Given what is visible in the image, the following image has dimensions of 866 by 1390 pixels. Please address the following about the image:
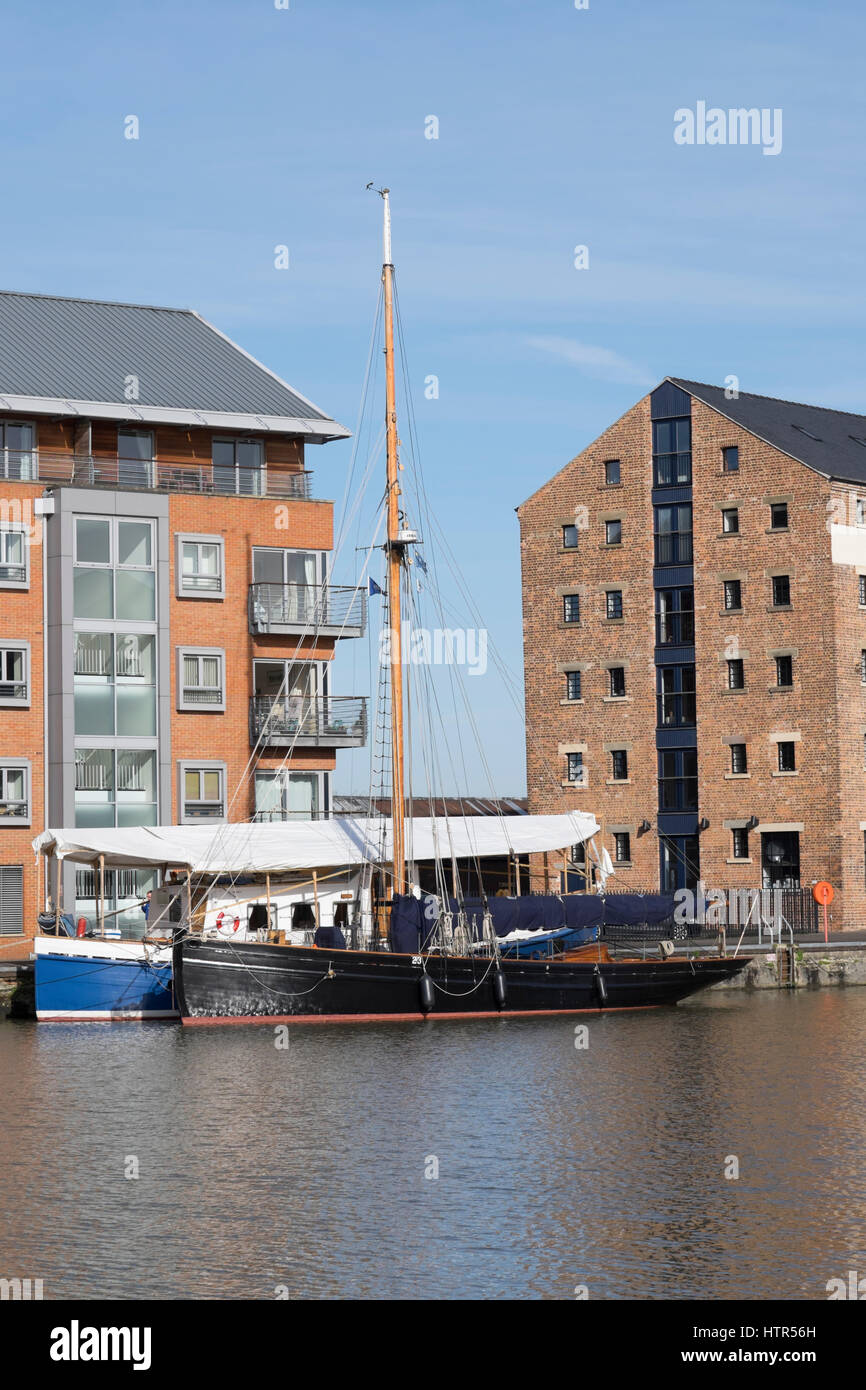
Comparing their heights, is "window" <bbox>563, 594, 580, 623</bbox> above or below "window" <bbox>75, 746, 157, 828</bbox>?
above

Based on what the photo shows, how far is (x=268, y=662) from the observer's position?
64.5 m

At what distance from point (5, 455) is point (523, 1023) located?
25.9 meters

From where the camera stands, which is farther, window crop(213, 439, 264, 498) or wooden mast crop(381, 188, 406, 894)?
window crop(213, 439, 264, 498)

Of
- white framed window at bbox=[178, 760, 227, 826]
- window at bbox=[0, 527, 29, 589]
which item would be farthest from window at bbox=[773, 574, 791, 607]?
window at bbox=[0, 527, 29, 589]

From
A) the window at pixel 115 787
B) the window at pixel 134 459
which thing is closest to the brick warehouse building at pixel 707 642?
the window at pixel 134 459

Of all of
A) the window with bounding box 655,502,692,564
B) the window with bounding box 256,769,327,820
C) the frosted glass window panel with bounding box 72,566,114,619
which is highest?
the window with bounding box 655,502,692,564

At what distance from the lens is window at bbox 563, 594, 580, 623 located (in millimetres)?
79438

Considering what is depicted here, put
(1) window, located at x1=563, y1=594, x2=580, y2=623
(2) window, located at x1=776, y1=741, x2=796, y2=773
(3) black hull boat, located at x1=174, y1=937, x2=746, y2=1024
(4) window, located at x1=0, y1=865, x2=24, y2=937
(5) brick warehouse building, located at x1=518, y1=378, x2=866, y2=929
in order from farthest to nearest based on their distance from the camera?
(1) window, located at x1=563, y1=594, x2=580, y2=623 < (2) window, located at x1=776, y1=741, x2=796, y2=773 < (5) brick warehouse building, located at x1=518, y1=378, x2=866, y2=929 < (4) window, located at x1=0, y1=865, x2=24, y2=937 < (3) black hull boat, located at x1=174, y1=937, x2=746, y2=1024

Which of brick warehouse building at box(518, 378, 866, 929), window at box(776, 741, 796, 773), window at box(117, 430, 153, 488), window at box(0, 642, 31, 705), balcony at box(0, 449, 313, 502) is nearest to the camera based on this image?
window at box(0, 642, 31, 705)

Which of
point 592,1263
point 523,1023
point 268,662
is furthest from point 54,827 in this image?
point 592,1263

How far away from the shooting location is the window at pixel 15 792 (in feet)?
195

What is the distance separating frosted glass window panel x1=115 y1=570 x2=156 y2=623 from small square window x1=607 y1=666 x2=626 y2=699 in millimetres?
23004

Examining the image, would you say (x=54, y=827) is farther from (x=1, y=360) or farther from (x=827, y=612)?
(x=827, y=612)

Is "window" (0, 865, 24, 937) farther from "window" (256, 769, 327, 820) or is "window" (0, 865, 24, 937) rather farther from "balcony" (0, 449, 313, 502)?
"balcony" (0, 449, 313, 502)
